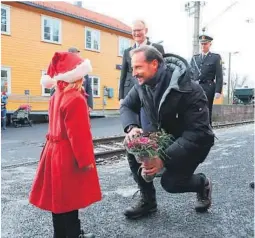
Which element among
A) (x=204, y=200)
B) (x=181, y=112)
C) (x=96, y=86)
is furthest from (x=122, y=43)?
(x=181, y=112)

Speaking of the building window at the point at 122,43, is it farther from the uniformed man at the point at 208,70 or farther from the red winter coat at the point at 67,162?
the red winter coat at the point at 67,162

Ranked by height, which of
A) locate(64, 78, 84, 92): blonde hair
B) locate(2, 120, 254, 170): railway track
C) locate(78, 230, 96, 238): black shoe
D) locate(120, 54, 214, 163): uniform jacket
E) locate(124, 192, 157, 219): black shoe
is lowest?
locate(2, 120, 254, 170): railway track

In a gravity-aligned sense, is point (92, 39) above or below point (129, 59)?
above

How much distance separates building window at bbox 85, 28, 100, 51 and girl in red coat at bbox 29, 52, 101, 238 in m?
22.6

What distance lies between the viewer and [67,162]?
8.84ft

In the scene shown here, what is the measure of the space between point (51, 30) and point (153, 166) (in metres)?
20.9

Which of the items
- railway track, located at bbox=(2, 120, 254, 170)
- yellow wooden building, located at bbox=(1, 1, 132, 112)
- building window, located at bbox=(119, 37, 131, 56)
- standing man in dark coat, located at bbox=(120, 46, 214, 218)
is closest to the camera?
standing man in dark coat, located at bbox=(120, 46, 214, 218)

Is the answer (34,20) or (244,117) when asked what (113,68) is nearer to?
(34,20)

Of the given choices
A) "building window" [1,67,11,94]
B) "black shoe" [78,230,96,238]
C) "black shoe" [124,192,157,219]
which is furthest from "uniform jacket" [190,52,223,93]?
"building window" [1,67,11,94]

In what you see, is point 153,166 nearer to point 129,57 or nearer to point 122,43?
point 129,57

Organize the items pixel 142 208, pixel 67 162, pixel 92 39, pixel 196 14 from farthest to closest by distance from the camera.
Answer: pixel 92 39 < pixel 196 14 < pixel 142 208 < pixel 67 162

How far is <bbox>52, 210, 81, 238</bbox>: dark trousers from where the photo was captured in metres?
2.79

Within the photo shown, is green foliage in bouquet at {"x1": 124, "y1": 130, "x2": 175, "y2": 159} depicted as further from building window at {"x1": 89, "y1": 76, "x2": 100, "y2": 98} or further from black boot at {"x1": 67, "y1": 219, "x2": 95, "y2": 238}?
building window at {"x1": 89, "y1": 76, "x2": 100, "y2": 98}

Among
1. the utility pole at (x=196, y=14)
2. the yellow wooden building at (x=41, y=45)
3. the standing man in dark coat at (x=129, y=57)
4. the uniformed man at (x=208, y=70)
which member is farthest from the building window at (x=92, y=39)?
the standing man in dark coat at (x=129, y=57)
